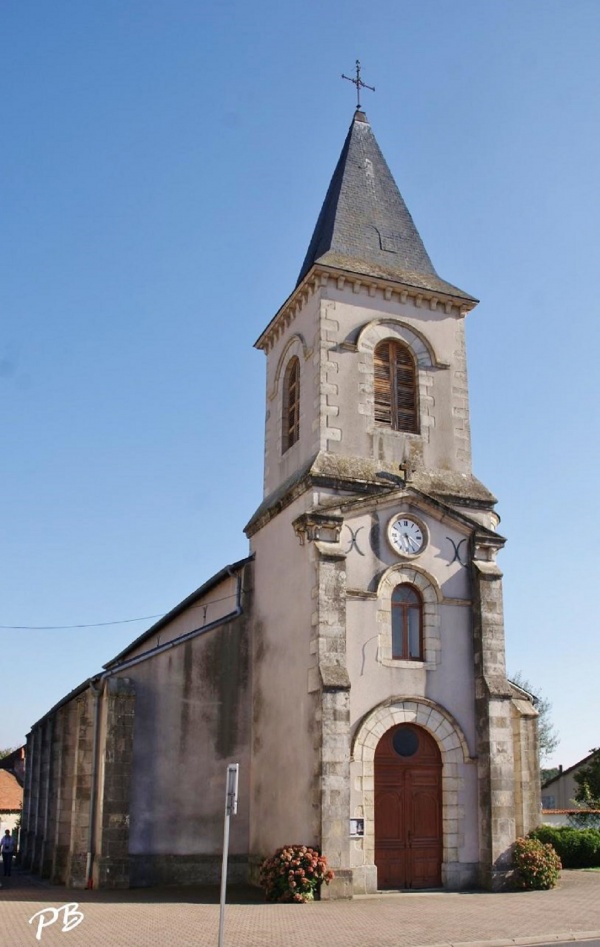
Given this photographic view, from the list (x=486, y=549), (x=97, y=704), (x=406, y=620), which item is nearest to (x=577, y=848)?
(x=486, y=549)

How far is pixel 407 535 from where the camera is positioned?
19969 mm

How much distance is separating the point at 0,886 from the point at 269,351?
1483cm

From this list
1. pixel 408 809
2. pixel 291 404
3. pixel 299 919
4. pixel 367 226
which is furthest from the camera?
pixel 367 226

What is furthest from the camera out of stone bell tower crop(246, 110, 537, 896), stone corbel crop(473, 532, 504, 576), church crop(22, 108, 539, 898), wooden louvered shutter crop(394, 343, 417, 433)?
wooden louvered shutter crop(394, 343, 417, 433)

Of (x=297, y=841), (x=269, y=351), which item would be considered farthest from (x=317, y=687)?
(x=269, y=351)

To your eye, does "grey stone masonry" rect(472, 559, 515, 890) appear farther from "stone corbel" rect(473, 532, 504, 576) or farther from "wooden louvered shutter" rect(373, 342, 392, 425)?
"wooden louvered shutter" rect(373, 342, 392, 425)

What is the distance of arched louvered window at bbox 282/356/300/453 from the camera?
22531 mm

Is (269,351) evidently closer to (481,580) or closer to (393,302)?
(393,302)

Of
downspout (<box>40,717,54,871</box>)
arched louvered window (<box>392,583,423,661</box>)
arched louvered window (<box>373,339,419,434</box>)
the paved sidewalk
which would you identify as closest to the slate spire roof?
arched louvered window (<box>373,339,419,434</box>)

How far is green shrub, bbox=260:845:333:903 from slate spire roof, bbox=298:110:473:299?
12.8 m

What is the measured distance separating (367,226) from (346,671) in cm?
1174

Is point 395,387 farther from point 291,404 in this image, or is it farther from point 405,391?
point 291,404

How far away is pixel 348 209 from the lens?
23828mm

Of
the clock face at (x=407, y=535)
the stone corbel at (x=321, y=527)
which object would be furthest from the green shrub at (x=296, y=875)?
the clock face at (x=407, y=535)
